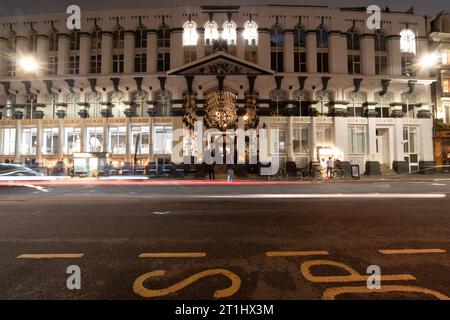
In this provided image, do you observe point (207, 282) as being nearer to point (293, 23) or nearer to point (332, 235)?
point (332, 235)

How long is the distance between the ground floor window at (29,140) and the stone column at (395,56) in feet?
137

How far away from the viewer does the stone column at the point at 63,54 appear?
96.7ft

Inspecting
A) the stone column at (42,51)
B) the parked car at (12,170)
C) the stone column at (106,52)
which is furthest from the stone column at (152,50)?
the parked car at (12,170)

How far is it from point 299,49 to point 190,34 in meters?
12.6

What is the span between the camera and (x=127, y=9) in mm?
29781

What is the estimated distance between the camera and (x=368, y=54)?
2955 centimetres

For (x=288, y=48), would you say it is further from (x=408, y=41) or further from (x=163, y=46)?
(x=408, y=41)

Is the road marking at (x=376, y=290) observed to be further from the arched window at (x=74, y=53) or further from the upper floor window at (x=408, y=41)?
the upper floor window at (x=408, y=41)

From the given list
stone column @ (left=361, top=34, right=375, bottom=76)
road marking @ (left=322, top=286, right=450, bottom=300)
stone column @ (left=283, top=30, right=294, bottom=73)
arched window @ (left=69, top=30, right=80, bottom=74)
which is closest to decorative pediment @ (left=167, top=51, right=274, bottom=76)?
stone column @ (left=283, top=30, right=294, bottom=73)

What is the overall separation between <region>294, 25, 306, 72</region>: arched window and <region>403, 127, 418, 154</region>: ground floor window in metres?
13.8

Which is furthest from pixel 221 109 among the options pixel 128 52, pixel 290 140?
pixel 128 52

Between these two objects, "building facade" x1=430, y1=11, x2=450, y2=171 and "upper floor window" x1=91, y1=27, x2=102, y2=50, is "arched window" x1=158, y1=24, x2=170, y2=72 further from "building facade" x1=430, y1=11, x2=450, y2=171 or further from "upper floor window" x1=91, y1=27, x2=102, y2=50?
"building facade" x1=430, y1=11, x2=450, y2=171

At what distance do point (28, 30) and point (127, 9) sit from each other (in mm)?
12211
